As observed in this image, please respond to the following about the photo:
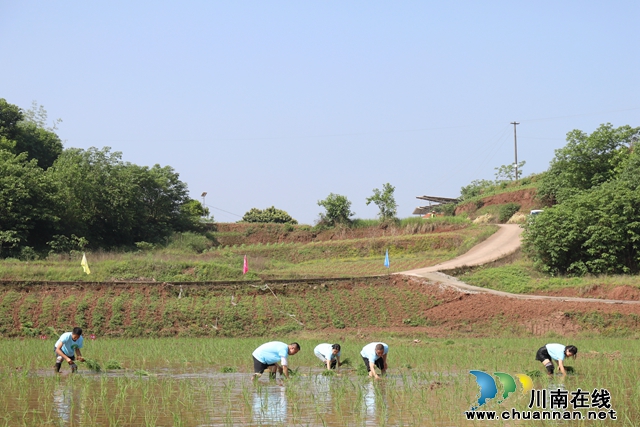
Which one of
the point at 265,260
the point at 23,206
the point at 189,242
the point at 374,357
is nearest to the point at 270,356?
the point at 374,357

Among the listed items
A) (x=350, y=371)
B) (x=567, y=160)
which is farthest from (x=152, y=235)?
(x=350, y=371)

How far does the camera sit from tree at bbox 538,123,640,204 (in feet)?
166

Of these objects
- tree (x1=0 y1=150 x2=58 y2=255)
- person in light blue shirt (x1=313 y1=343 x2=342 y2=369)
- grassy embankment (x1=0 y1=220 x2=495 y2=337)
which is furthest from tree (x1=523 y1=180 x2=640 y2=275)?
tree (x1=0 y1=150 x2=58 y2=255)

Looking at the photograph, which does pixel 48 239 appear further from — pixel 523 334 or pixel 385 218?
pixel 523 334

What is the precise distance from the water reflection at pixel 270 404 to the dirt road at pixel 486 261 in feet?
61.3

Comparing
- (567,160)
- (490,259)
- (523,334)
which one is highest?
(567,160)

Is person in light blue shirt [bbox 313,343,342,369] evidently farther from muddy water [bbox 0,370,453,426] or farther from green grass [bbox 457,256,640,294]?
green grass [bbox 457,256,640,294]

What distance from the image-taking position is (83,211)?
2108 inches

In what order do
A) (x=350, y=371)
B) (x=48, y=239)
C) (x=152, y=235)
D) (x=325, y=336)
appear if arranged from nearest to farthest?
1. (x=350, y=371)
2. (x=325, y=336)
3. (x=48, y=239)
4. (x=152, y=235)

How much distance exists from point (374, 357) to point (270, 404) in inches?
134

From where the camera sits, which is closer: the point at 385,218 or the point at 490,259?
the point at 490,259

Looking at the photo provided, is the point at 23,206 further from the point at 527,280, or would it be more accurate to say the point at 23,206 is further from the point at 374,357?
the point at 374,357

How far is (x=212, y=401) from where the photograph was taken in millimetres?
13070

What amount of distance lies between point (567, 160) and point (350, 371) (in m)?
39.9
